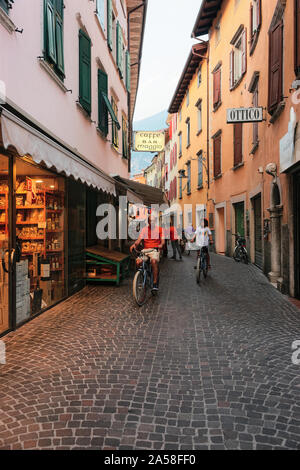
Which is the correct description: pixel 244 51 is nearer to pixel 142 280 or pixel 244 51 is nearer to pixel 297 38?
pixel 297 38

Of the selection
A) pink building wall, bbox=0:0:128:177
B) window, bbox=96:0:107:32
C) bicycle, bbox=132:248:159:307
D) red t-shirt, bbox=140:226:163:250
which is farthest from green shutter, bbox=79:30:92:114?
bicycle, bbox=132:248:159:307

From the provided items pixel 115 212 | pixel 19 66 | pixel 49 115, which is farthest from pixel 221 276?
pixel 19 66

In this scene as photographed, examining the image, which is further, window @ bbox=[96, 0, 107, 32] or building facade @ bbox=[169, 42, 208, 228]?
building facade @ bbox=[169, 42, 208, 228]

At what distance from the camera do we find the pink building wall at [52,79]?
5.03 m

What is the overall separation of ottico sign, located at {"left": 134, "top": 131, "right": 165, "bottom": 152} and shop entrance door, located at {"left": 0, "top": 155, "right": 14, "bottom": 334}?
902 centimetres

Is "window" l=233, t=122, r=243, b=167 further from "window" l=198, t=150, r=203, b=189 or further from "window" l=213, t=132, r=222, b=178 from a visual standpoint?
"window" l=198, t=150, r=203, b=189

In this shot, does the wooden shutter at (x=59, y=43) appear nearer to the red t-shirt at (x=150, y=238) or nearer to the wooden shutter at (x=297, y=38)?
the red t-shirt at (x=150, y=238)

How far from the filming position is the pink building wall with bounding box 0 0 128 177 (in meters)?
5.03

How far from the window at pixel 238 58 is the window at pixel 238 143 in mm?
1901

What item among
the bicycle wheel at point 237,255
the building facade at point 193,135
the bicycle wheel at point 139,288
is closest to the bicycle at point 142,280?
the bicycle wheel at point 139,288

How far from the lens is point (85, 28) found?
8.98 m

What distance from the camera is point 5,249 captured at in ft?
16.6

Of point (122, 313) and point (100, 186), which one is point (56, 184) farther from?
point (122, 313)
